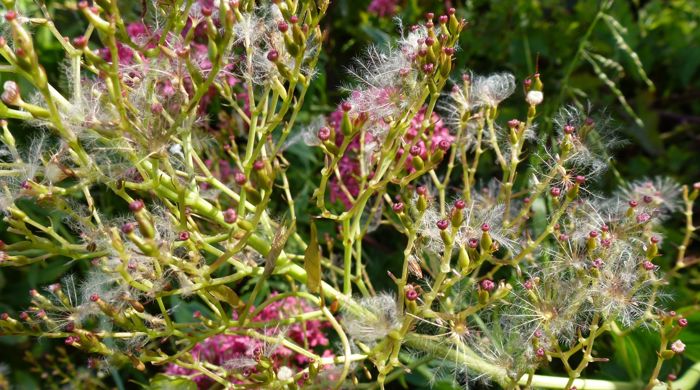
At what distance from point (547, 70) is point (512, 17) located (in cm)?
20

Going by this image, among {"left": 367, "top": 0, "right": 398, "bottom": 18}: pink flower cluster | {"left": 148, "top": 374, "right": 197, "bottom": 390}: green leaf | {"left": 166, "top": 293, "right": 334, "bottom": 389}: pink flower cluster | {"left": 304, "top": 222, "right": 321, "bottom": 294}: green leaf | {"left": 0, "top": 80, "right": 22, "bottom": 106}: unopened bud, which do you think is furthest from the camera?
{"left": 367, "top": 0, "right": 398, "bottom": 18}: pink flower cluster

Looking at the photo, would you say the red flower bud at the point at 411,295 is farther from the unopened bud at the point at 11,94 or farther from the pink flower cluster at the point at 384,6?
the pink flower cluster at the point at 384,6

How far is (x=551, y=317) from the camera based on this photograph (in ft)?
3.58

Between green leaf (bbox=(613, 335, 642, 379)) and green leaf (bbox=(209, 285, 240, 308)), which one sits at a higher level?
green leaf (bbox=(209, 285, 240, 308))

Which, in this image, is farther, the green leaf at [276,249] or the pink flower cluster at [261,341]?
the pink flower cluster at [261,341]

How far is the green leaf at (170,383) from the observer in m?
1.27

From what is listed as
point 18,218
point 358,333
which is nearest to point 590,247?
point 358,333

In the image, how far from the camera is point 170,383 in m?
1.27

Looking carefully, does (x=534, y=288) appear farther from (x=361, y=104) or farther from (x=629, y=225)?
(x=361, y=104)

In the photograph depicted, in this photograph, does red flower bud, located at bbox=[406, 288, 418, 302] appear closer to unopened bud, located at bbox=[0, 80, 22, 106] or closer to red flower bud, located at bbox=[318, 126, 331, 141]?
red flower bud, located at bbox=[318, 126, 331, 141]

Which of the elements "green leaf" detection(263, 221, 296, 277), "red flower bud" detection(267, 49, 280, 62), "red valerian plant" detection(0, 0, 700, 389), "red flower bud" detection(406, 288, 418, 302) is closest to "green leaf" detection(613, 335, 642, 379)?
"red valerian plant" detection(0, 0, 700, 389)

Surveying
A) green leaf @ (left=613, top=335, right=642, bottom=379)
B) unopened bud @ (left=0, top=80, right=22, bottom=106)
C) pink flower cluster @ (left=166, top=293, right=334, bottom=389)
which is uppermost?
unopened bud @ (left=0, top=80, right=22, bottom=106)

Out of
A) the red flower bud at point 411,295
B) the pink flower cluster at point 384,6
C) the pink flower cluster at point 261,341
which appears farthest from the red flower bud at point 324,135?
the pink flower cluster at point 384,6

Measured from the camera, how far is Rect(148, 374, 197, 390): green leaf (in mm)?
1267
